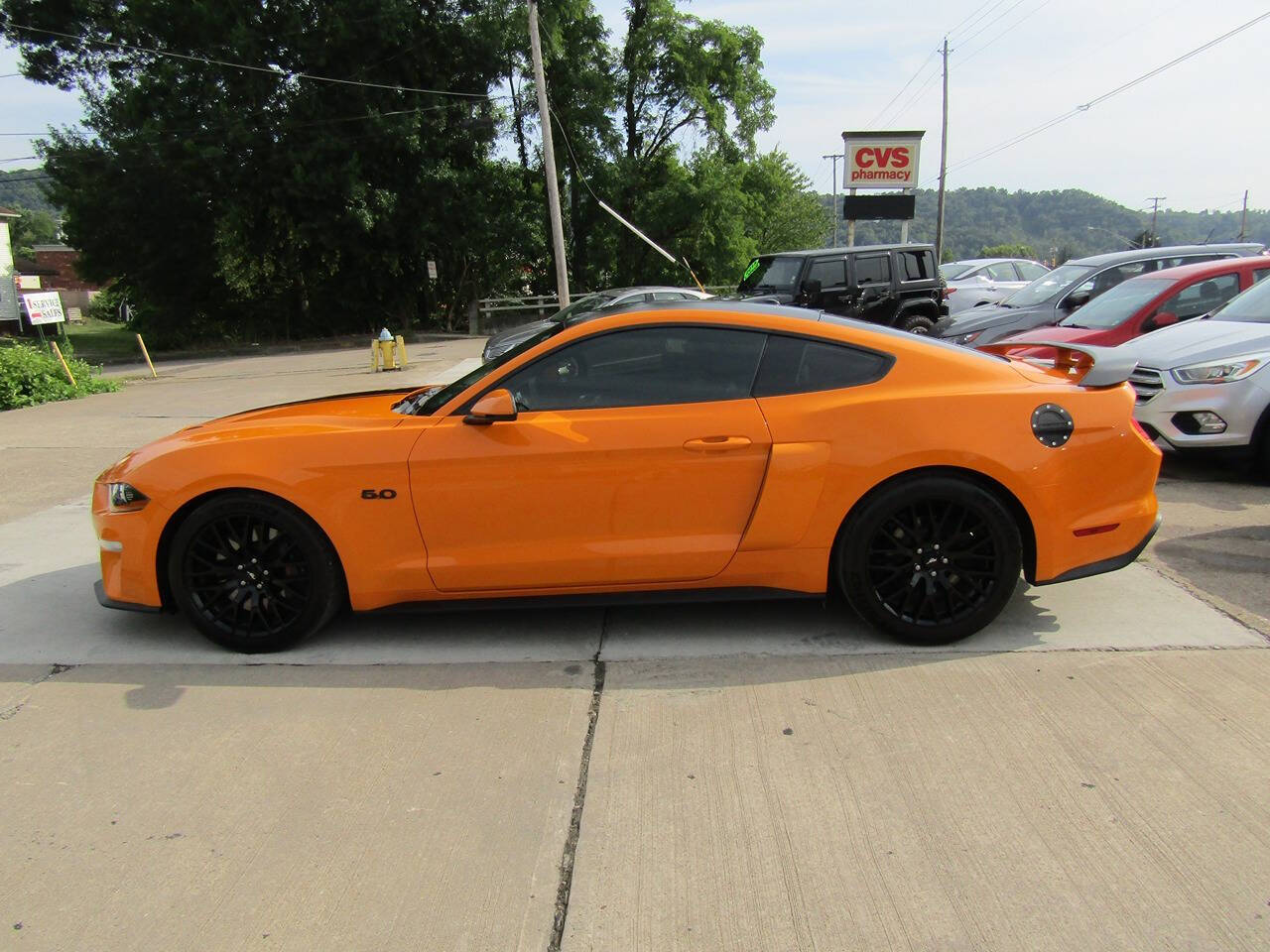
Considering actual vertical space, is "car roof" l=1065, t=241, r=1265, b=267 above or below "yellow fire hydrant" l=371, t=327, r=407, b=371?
above

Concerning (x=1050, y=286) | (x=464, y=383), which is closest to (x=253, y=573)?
(x=464, y=383)

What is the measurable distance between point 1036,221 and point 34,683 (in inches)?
4673

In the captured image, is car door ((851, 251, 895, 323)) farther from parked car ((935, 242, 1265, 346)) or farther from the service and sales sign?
the service and sales sign

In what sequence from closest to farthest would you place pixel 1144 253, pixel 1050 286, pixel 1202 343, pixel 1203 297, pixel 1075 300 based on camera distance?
pixel 1202 343 < pixel 1203 297 < pixel 1075 300 < pixel 1144 253 < pixel 1050 286

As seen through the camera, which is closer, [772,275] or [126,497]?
[126,497]

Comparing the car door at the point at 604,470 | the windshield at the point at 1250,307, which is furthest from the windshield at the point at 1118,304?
the car door at the point at 604,470

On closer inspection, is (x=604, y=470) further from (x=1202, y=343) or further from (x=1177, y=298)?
(x=1177, y=298)

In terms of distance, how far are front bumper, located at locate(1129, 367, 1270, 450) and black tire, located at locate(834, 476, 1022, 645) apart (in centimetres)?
326

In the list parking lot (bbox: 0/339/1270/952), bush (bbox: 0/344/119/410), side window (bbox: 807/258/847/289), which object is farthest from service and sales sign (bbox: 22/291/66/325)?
parking lot (bbox: 0/339/1270/952)

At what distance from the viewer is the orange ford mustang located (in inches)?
150

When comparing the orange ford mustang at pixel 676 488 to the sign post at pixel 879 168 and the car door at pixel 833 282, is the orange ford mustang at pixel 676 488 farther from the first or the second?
the sign post at pixel 879 168

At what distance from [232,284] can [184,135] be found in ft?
15.5

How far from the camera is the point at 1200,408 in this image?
6539 millimetres

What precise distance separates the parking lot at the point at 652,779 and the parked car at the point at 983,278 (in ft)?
48.8
